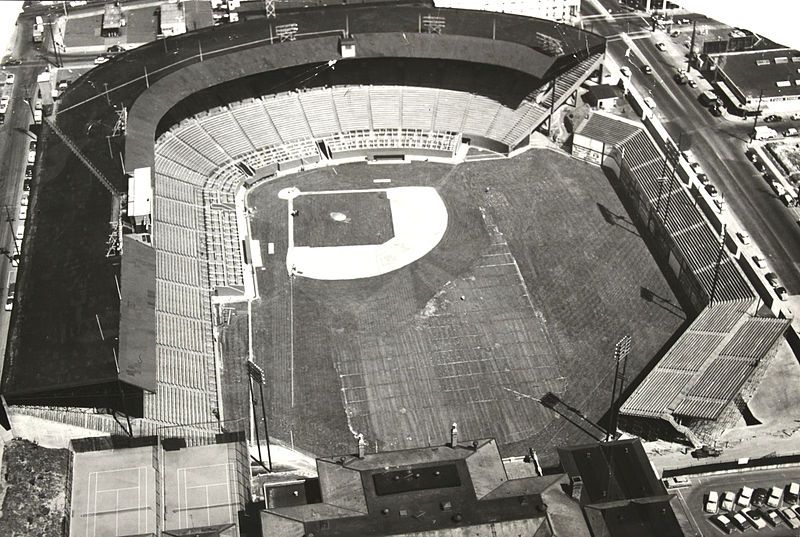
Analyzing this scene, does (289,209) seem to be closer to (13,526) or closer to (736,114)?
(13,526)

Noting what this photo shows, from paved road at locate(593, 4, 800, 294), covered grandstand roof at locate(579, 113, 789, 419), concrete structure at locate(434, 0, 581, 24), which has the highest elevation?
concrete structure at locate(434, 0, 581, 24)

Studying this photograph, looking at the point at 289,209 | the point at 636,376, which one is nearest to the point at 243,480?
the point at 636,376

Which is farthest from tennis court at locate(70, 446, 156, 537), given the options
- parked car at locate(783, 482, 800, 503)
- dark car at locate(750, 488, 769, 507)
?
parked car at locate(783, 482, 800, 503)

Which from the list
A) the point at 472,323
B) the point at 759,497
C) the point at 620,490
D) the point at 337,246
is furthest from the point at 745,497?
the point at 337,246

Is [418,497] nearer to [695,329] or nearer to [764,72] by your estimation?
[695,329]

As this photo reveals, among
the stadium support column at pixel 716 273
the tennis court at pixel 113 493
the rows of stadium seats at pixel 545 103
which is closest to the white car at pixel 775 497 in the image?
the stadium support column at pixel 716 273

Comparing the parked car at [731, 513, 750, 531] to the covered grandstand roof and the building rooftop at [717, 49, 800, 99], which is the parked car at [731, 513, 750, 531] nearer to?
the covered grandstand roof
